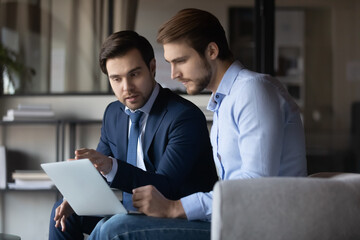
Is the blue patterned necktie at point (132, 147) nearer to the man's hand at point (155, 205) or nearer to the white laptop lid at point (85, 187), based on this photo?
the white laptop lid at point (85, 187)

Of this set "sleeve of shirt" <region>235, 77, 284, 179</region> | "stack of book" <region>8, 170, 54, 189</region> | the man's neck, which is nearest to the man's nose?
the man's neck

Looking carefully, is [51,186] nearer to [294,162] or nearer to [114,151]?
[114,151]

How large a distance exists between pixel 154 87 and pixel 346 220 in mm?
1172

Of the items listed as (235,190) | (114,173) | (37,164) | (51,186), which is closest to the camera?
(235,190)

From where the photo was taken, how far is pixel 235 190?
143 centimetres

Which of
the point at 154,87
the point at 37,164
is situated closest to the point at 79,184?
the point at 154,87

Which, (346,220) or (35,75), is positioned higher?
(35,75)

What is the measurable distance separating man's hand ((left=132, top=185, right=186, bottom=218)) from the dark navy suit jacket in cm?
34

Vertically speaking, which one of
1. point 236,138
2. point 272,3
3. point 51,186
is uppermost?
point 272,3

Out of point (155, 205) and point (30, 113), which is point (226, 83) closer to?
point (155, 205)

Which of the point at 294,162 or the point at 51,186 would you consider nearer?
the point at 294,162

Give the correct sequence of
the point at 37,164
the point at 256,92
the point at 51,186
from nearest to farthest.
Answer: the point at 256,92
the point at 51,186
the point at 37,164

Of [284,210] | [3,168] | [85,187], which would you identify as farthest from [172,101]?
[3,168]

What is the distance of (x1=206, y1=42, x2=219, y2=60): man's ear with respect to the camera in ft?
6.41
